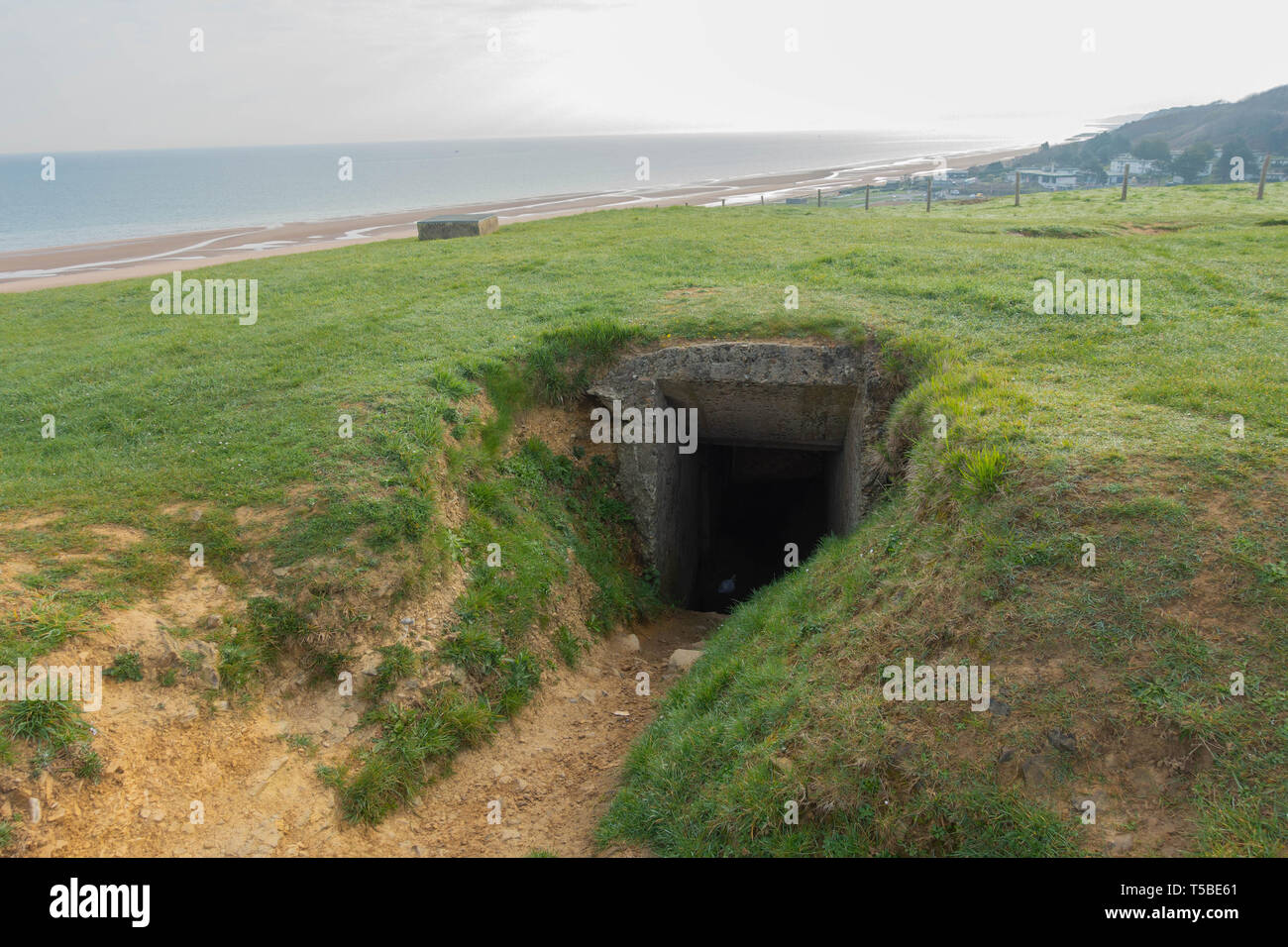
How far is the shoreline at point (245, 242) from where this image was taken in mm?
→ 39188

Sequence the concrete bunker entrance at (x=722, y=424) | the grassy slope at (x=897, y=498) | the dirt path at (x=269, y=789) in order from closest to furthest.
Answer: the grassy slope at (x=897, y=498)
the dirt path at (x=269, y=789)
the concrete bunker entrance at (x=722, y=424)

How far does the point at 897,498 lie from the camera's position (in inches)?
363

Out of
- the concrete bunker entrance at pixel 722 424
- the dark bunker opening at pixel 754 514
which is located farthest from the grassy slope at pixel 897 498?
the dark bunker opening at pixel 754 514

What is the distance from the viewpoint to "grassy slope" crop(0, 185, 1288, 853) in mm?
5496

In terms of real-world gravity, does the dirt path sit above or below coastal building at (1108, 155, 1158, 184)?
below

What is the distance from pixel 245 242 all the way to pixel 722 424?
153ft

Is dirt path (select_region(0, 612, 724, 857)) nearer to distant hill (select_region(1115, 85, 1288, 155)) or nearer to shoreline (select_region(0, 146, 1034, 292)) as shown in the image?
shoreline (select_region(0, 146, 1034, 292))

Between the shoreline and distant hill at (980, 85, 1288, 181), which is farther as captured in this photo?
distant hill at (980, 85, 1288, 181)

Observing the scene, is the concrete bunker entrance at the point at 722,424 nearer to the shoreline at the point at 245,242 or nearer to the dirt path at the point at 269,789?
the dirt path at the point at 269,789

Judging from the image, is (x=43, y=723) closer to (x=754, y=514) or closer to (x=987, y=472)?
(x=987, y=472)

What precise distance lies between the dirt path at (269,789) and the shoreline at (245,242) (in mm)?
27265

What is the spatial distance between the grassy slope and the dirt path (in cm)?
73

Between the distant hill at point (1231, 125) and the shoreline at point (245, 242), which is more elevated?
the distant hill at point (1231, 125)

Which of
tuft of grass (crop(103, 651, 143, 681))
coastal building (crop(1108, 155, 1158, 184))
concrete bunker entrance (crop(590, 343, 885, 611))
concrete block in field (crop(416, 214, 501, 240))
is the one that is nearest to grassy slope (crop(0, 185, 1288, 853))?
tuft of grass (crop(103, 651, 143, 681))
